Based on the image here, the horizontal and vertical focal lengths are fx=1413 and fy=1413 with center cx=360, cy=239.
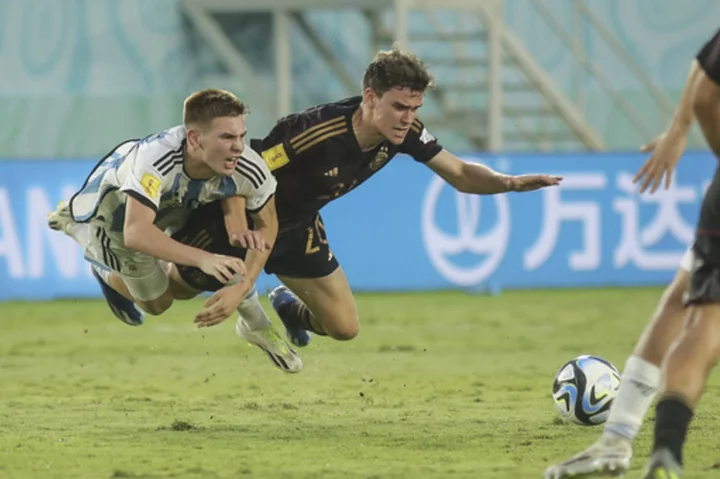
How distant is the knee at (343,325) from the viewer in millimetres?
8789

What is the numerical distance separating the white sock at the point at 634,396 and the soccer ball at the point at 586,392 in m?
1.73

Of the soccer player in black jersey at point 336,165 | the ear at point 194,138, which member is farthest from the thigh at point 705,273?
the ear at point 194,138

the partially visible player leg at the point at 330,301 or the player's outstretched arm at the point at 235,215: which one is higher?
the player's outstretched arm at the point at 235,215

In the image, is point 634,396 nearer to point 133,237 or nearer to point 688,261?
point 688,261

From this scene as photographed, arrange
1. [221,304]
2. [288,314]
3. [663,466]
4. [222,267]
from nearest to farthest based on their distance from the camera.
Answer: [663,466] < [222,267] < [221,304] < [288,314]

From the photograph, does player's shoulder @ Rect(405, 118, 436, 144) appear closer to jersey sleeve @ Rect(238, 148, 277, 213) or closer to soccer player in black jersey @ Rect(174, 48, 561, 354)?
soccer player in black jersey @ Rect(174, 48, 561, 354)

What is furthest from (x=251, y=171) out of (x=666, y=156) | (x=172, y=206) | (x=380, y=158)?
(x=666, y=156)

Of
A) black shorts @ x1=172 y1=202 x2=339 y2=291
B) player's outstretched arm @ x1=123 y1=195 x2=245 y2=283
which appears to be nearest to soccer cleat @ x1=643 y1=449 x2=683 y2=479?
player's outstretched arm @ x1=123 y1=195 x2=245 y2=283

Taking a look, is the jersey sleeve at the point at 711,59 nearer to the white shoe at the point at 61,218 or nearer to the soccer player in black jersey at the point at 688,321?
the soccer player in black jersey at the point at 688,321

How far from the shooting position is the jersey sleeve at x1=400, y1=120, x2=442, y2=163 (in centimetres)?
820

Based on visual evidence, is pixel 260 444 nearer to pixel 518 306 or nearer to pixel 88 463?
pixel 88 463

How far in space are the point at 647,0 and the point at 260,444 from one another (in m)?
16.4

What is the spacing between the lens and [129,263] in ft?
27.6

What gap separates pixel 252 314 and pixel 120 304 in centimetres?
90
